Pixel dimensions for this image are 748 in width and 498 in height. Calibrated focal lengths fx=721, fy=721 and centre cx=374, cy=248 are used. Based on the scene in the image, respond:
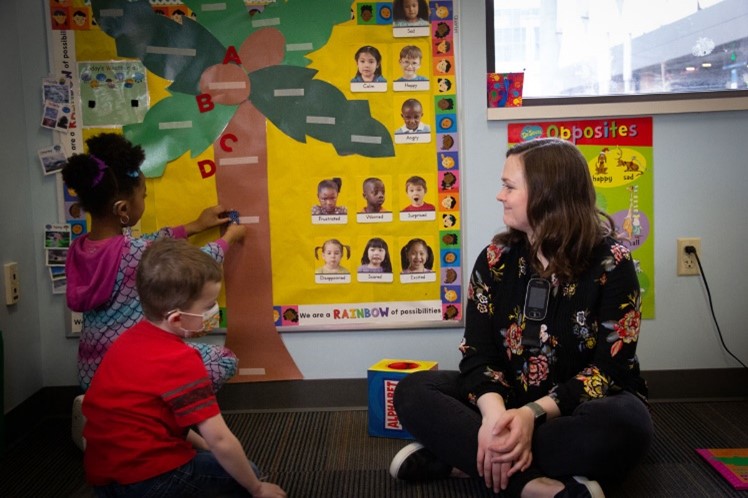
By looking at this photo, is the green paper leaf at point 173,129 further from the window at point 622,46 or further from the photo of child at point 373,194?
the window at point 622,46

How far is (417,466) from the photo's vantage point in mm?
1855

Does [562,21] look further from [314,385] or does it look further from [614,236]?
[314,385]

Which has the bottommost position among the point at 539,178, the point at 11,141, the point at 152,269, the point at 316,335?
the point at 316,335

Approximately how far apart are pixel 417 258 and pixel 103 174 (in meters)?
1.03

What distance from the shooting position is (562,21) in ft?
8.07

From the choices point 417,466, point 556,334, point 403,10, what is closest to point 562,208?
point 556,334

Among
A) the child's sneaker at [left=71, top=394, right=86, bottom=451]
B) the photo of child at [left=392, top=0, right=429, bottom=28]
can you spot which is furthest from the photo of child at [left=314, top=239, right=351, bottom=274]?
the child's sneaker at [left=71, top=394, right=86, bottom=451]

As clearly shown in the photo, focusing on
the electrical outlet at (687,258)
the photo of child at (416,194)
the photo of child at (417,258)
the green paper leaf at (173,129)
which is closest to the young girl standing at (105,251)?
the green paper leaf at (173,129)

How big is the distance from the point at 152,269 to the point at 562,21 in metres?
1.70

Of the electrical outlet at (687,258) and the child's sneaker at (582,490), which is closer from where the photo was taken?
the child's sneaker at (582,490)

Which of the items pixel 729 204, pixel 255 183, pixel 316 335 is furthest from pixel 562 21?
pixel 316 335

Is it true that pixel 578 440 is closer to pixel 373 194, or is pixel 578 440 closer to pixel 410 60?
pixel 373 194

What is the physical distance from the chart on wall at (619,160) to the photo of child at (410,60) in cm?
37

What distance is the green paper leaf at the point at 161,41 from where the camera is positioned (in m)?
2.37
